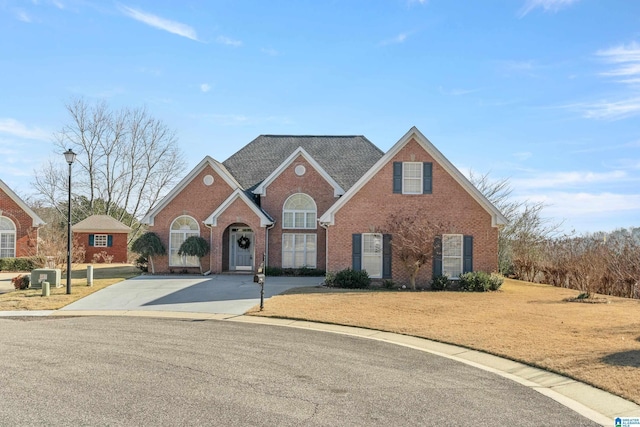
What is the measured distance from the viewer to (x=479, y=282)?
22547mm

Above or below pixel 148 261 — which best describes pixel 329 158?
above

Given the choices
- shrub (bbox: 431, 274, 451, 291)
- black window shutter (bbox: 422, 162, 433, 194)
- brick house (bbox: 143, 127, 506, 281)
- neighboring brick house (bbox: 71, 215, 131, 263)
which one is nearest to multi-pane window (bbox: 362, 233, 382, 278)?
brick house (bbox: 143, 127, 506, 281)

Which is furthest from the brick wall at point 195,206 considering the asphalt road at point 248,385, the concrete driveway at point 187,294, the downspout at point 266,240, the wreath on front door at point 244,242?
the asphalt road at point 248,385

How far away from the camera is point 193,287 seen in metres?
22.5

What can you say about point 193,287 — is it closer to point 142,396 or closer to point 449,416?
point 142,396

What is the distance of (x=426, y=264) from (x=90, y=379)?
1748 centimetres

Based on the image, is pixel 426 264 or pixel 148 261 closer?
pixel 426 264

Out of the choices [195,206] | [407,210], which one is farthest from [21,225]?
[407,210]

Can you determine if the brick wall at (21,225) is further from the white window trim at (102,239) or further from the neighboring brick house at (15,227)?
the white window trim at (102,239)

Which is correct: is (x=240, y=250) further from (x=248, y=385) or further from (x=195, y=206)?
(x=248, y=385)

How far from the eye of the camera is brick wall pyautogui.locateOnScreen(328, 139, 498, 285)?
2391cm

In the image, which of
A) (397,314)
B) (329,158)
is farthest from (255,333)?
(329,158)

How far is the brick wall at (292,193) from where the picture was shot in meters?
28.5

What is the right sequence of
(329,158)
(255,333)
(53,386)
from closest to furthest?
(53,386) → (255,333) → (329,158)
